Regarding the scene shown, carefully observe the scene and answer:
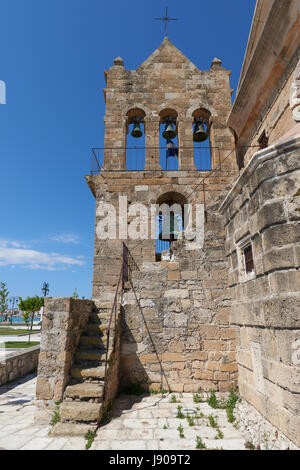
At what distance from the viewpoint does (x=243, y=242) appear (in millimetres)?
4426

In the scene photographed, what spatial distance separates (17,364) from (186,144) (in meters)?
8.42

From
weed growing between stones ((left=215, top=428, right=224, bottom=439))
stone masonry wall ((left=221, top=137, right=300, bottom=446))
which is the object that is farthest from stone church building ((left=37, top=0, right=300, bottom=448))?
weed growing between stones ((left=215, top=428, right=224, bottom=439))

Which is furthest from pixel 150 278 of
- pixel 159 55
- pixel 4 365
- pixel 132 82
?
pixel 159 55

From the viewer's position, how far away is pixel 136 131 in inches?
376

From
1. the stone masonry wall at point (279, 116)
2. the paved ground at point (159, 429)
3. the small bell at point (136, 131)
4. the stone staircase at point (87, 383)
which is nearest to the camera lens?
the paved ground at point (159, 429)

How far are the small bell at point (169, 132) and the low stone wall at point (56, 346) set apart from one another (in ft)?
22.5

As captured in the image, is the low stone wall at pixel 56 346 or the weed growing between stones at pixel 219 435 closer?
the weed growing between stones at pixel 219 435

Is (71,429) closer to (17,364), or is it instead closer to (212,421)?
(212,421)

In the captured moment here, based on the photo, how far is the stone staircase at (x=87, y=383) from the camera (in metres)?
3.81

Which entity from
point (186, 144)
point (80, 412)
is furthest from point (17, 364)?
point (186, 144)

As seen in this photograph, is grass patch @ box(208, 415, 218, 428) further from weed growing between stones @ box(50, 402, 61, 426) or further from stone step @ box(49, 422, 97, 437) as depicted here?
weed growing between stones @ box(50, 402, 61, 426)

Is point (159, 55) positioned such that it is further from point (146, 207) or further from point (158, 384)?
point (158, 384)

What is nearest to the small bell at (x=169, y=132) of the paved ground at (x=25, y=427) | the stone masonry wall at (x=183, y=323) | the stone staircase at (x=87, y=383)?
the stone masonry wall at (x=183, y=323)

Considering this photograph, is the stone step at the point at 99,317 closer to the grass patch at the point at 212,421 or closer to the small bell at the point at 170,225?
the grass patch at the point at 212,421
